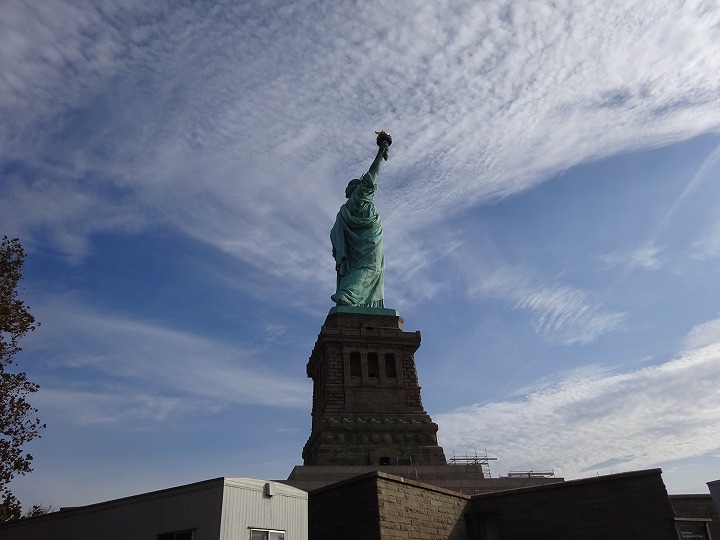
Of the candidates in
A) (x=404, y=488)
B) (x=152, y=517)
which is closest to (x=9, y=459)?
(x=152, y=517)

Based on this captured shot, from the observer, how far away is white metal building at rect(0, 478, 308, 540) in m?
14.8

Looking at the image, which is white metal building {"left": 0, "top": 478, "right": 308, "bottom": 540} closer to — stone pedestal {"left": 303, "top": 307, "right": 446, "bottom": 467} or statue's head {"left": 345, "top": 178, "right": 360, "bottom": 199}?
stone pedestal {"left": 303, "top": 307, "right": 446, "bottom": 467}

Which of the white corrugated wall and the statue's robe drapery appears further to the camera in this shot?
the statue's robe drapery

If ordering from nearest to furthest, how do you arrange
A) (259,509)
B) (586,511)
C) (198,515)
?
(198,515) < (259,509) < (586,511)

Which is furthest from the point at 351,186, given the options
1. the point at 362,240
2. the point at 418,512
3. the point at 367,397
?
the point at 418,512

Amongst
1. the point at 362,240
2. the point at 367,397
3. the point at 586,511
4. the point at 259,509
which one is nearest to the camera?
the point at 259,509

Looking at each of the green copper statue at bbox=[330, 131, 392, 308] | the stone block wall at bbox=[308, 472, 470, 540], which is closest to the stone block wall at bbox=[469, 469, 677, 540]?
the stone block wall at bbox=[308, 472, 470, 540]

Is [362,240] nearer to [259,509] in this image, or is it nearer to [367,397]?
[367,397]

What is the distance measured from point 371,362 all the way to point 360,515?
18374 millimetres

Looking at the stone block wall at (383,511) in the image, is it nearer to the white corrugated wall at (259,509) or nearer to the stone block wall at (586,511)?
the stone block wall at (586,511)

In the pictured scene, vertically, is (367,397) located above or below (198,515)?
above

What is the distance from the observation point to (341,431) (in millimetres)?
32312

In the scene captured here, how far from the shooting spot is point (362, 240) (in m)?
41.9

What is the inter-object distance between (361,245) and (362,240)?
350 mm
